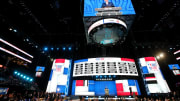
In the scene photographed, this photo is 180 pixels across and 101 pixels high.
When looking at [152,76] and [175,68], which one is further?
[175,68]

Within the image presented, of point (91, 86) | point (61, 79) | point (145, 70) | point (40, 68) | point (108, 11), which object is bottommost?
point (91, 86)

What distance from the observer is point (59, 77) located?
42.0 feet

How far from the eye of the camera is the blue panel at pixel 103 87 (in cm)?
1233

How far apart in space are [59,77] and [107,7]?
11401 millimetres

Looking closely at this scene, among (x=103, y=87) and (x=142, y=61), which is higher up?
(x=142, y=61)

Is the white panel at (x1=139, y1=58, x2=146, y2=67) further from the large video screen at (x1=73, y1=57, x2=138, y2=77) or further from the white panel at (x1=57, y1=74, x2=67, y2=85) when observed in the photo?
the white panel at (x1=57, y1=74, x2=67, y2=85)

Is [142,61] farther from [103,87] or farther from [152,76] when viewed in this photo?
[103,87]

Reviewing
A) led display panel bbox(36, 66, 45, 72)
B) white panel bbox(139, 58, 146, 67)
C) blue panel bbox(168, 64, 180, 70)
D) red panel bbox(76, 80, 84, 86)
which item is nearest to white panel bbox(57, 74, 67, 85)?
red panel bbox(76, 80, 84, 86)

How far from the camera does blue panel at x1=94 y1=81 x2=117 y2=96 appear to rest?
12.3 metres

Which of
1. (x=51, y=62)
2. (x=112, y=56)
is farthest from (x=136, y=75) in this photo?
(x=51, y=62)

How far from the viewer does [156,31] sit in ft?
39.9

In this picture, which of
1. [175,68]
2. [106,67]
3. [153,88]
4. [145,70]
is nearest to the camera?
[153,88]

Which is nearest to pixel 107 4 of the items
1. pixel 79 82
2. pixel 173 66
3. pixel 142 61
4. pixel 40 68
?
pixel 79 82

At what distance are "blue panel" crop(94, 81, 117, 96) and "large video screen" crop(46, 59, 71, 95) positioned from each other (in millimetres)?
4414
